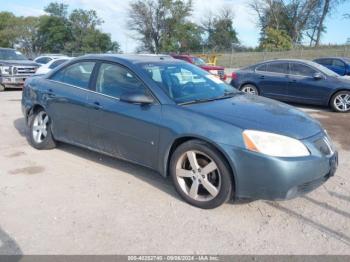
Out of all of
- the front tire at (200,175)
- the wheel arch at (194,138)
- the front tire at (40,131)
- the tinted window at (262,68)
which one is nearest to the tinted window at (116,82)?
the wheel arch at (194,138)

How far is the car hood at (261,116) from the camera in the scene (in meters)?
3.68

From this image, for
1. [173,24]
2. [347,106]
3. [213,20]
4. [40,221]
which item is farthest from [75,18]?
[40,221]

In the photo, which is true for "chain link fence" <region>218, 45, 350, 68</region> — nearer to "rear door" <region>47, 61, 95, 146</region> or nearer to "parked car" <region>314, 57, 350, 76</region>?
"parked car" <region>314, 57, 350, 76</region>

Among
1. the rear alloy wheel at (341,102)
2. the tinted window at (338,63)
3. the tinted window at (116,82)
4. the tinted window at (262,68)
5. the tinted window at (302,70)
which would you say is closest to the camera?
the tinted window at (116,82)

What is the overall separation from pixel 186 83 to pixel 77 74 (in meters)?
1.69

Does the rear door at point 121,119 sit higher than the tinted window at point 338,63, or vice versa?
the tinted window at point 338,63

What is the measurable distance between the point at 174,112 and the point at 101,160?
1.81m

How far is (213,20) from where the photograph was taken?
7781cm

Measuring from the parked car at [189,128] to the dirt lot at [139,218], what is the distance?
29 cm

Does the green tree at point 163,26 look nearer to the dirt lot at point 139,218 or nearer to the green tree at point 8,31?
the green tree at point 8,31

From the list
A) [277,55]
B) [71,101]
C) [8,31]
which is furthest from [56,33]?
[71,101]

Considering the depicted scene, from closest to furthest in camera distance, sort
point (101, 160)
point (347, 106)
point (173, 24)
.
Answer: point (101, 160) < point (347, 106) < point (173, 24)

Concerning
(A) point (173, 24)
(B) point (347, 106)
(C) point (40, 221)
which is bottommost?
(C) point (40, 221)

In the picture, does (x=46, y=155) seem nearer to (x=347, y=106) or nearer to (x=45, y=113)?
(x=45, y=113)
